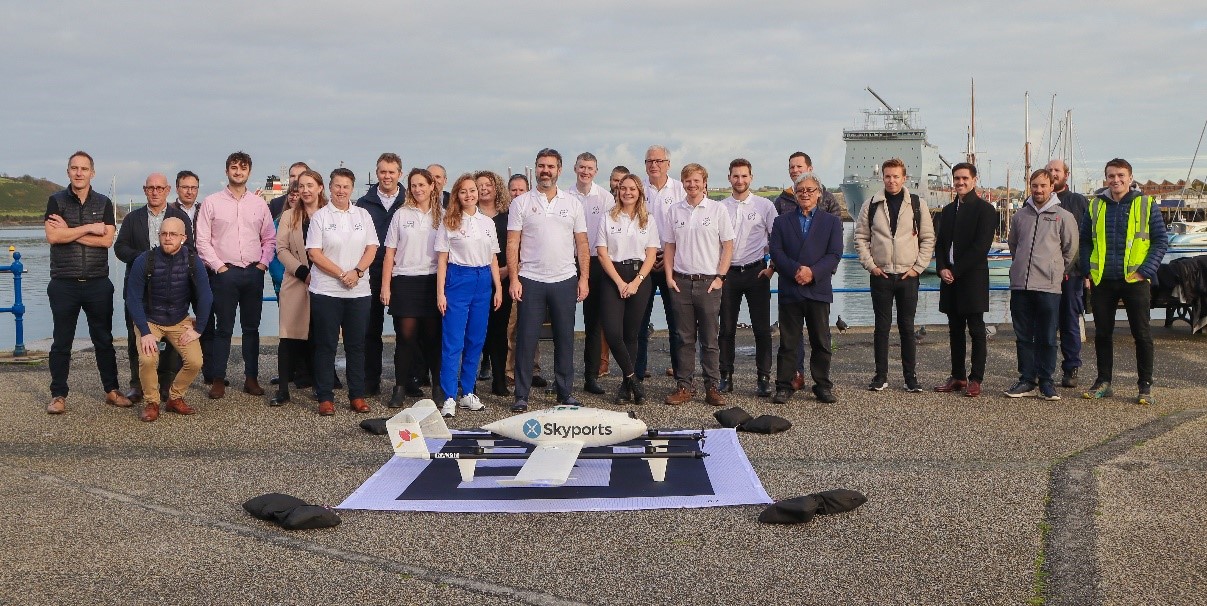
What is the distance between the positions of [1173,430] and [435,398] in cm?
512

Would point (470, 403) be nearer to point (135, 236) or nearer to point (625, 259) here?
→ point (625, 259)

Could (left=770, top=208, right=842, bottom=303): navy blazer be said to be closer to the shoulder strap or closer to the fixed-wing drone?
the shoulder strap

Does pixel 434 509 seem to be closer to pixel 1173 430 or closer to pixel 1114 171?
pixel 1173 430

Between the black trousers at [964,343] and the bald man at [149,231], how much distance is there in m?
5.97

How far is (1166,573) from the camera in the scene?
3.79 m

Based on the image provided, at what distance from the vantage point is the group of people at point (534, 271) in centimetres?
707

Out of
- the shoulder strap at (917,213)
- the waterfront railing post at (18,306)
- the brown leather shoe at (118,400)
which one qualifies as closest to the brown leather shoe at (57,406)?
the brown leather shoe at (118,400)

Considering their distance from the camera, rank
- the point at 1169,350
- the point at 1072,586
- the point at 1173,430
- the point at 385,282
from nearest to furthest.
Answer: the point at 1072,586, the point at 1173,430, the point at 385,282, the point at 1169,350

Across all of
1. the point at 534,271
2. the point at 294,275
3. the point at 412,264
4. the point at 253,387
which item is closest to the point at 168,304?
the point at 294,275

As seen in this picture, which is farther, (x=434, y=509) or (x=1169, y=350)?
(x=1169, y=350)

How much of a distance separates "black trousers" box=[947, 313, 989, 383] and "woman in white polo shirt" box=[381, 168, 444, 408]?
402cm

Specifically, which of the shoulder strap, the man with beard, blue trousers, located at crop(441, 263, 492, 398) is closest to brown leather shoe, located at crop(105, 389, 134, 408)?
blue trousers, located at crop(441, 263, 492, 398)

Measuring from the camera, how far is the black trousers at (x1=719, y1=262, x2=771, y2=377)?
7.60 meters

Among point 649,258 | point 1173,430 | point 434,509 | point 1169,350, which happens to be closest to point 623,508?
point 434,509
